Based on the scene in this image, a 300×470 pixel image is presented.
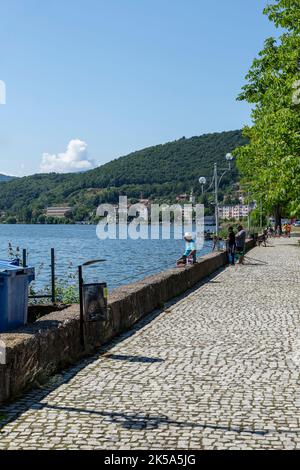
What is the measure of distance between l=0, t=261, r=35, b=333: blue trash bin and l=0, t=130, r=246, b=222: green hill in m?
134

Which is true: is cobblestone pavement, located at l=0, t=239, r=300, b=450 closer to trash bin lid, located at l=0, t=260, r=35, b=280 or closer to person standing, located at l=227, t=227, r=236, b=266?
trash bin lid, located at l=0, t=260, r=35, b=280

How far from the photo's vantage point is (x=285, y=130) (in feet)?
68.2

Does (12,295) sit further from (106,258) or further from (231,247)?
(106,258)

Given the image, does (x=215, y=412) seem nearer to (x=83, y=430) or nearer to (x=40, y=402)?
(x=83, y=430)

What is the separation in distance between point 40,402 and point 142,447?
1698 millimetres

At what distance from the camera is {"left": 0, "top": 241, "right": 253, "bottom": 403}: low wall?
6406mm

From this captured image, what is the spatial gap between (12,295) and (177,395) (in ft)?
8.94

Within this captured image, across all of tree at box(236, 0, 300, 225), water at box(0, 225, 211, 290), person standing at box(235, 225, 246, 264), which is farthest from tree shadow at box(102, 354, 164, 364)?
person standing at box(235, 225, 246, 264)

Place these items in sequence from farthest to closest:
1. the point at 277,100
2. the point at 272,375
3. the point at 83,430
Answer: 1. the point at 277,100
2. the point at 272,375
3. the point at 83,430

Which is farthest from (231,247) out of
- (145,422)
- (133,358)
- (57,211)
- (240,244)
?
(57,211)

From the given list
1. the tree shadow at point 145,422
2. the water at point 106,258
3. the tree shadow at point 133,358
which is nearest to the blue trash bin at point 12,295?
the tree shadow at point 133,358

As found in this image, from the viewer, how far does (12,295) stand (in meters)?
8.13

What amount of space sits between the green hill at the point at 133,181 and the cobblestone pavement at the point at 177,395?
132515mm
